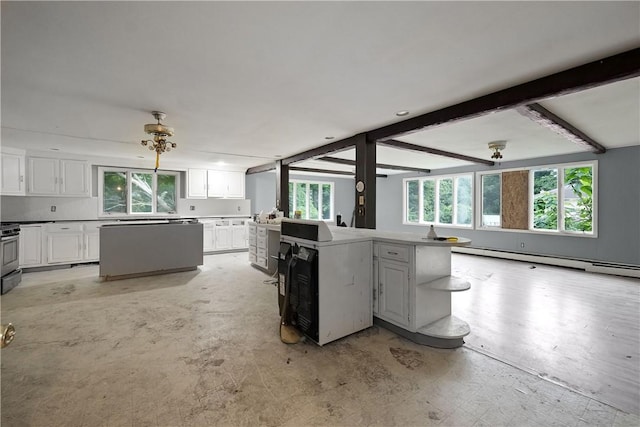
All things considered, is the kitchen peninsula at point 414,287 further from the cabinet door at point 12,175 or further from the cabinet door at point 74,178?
the cabinet door at point 12,175

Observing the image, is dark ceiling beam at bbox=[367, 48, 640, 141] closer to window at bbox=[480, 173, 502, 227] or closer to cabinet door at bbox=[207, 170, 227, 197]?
window at bbox=[480, 173, 502, 227]

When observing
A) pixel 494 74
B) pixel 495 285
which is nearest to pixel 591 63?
pixel 494 74

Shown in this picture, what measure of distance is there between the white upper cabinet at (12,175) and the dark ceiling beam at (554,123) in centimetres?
803

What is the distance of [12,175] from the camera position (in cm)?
513

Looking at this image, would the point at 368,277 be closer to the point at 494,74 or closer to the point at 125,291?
the point at 494,74

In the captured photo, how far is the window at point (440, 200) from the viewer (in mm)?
7804

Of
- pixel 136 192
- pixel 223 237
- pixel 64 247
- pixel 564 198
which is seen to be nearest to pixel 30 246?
pixel 64 247

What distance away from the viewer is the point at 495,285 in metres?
4.44

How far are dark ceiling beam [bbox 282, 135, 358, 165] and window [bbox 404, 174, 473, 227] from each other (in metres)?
4.62

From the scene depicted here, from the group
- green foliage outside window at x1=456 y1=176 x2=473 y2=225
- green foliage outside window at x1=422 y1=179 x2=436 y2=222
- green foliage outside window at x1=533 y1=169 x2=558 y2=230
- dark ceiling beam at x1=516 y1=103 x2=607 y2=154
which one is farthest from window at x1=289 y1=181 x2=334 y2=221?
dark ceiling beam at x1=516 y1=103 x2=607 y2=154

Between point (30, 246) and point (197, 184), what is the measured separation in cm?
334

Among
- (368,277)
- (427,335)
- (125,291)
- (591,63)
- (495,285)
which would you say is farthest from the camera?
(495,285)

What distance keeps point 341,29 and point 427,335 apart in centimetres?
252

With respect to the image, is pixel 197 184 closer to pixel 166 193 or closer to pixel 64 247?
pixel 166 193
